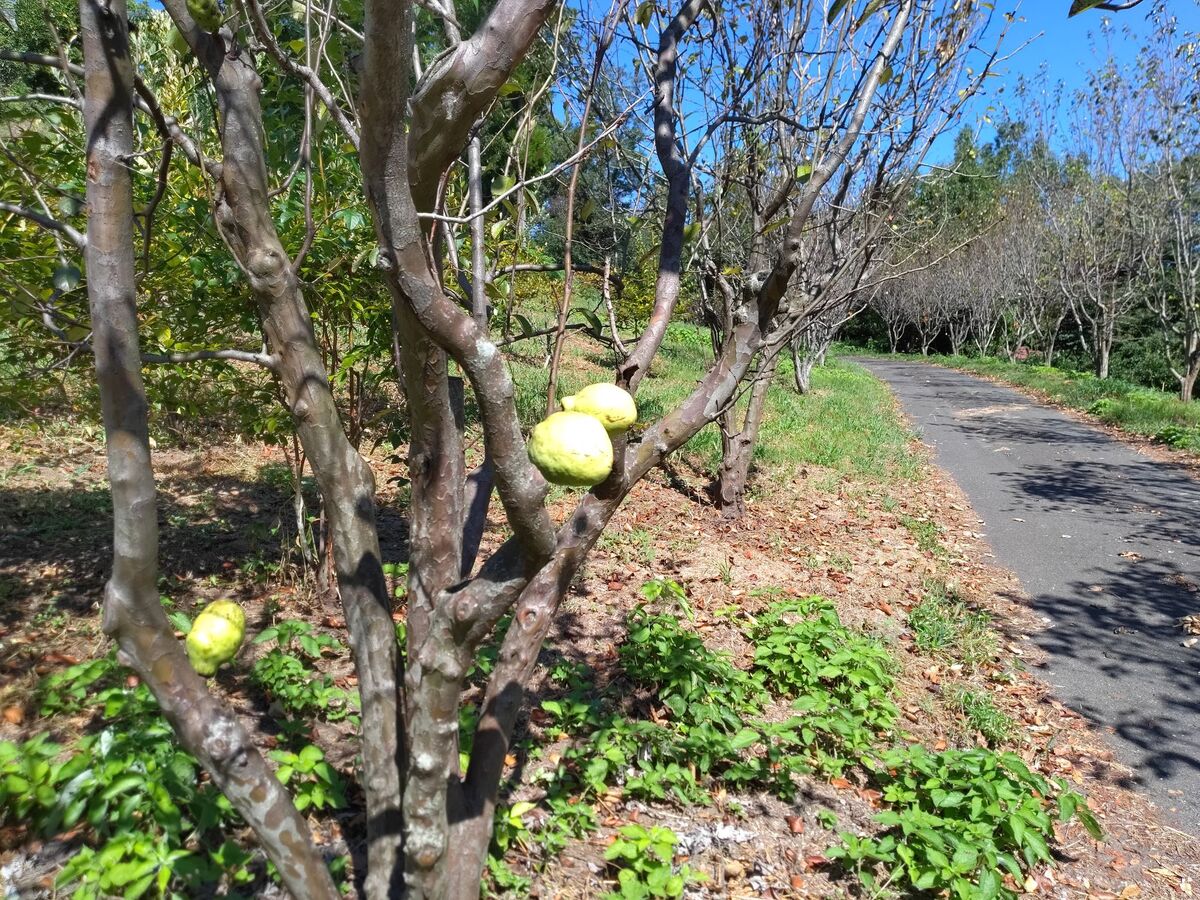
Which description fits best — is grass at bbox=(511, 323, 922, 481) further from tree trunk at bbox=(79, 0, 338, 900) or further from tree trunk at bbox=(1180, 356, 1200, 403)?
tree trunk at bbox=(79, 0, 338, 900)

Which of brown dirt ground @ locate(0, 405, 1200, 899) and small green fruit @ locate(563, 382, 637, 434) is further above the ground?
Answer: small green fruit @ locate(563, 382, 637, 434)

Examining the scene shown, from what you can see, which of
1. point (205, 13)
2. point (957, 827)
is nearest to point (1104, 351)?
point (957, 827)

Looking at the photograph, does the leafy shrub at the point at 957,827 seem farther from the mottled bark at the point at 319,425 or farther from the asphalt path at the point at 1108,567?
the mottled bark at the point at 319,425

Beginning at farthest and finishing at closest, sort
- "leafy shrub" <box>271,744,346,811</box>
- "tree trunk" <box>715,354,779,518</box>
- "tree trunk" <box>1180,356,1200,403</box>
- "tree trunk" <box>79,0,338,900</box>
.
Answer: "tree trunk" <box>1180,356,1200,403</box>, "tree trunk" <box>715,354,779,518</box>, "leafy shrub" <box>271,744,346,811</box>, "tree trunk" <box>79,0,338,900</box>

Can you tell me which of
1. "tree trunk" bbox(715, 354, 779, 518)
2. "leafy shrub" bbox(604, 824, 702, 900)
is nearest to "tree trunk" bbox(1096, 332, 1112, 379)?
"tree trunk" bbox(715, 354, 779, 518)

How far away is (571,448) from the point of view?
1222 mm

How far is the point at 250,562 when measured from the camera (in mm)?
4547

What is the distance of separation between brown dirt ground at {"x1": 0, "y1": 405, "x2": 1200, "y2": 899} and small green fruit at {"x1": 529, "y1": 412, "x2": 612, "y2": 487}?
1.82 metres

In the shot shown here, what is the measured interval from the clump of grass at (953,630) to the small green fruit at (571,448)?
4.34 meters

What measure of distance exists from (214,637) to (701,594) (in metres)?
A: 3.98

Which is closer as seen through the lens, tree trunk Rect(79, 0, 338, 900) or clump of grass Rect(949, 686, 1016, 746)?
tree trunk Rect(79, 0, 338, 900)

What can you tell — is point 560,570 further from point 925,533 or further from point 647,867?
point 925,533

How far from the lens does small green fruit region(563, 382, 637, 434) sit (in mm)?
1314

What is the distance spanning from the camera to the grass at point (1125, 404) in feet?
38.3
